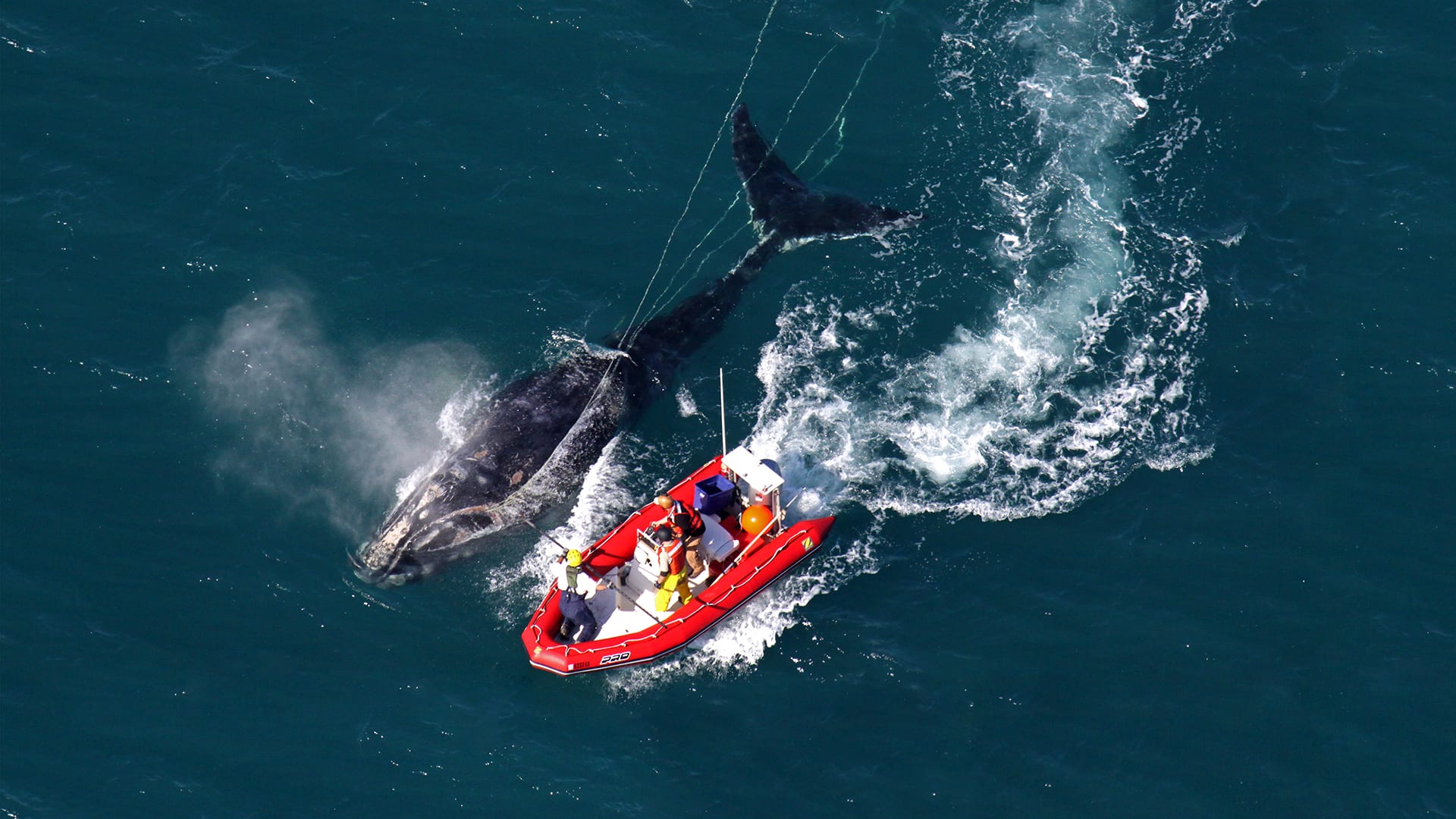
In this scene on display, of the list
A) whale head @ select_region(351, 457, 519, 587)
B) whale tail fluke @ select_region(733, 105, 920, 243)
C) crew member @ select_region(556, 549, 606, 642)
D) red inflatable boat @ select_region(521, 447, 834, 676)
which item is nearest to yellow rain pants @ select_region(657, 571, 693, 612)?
red inflatable boat @ select_region(521, 447, 834, 676)

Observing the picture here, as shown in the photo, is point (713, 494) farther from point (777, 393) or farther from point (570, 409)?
point (570, 409)

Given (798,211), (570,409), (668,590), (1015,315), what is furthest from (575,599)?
(1015,315)

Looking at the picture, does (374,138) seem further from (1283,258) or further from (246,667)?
(1283,258)

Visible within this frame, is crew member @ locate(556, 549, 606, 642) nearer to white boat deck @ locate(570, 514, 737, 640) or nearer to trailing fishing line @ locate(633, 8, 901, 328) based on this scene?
white boat deck @ locate(570, 514, 737, 640)

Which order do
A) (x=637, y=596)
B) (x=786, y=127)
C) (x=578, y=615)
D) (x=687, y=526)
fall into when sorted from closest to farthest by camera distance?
(x=578, y=615)
(x=687, y=526)
(x=637, y=596)
(x=786, y=127)

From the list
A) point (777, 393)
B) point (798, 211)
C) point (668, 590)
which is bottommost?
point (668, 590)
